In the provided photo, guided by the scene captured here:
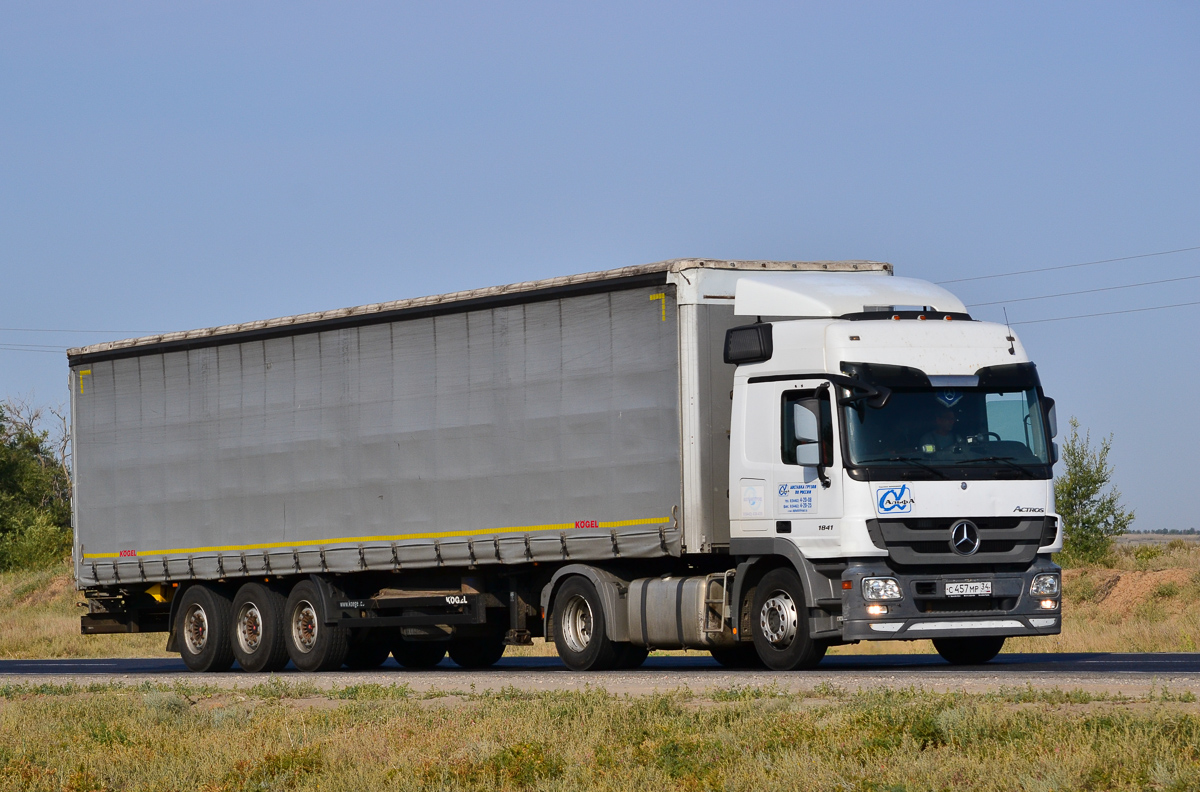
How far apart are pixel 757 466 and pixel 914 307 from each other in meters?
2.46

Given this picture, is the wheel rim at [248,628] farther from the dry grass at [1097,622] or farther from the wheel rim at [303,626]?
the dry grass at [1097,622]

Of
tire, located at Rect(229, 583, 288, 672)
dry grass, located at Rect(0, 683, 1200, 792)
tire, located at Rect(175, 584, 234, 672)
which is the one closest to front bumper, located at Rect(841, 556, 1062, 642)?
dry grass, located at Rect(0, 683, 1200, 792)

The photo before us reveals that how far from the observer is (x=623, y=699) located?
14.9 metres

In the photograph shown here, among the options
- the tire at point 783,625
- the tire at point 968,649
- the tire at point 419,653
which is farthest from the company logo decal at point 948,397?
the tire at point 419,653

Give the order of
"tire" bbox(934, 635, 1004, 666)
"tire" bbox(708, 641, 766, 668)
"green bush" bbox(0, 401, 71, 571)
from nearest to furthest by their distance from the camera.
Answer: "tire" bbox(934, 635, 1004, 666) < "tire" bbox(708, 641, 766, 668) < "green bush" bbox(0, 401, 71, 571)

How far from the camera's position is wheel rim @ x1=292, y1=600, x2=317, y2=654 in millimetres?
23375

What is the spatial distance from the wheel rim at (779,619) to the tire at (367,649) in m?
6.92

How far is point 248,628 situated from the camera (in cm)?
2422

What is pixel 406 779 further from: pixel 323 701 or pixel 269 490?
pixel 269 490

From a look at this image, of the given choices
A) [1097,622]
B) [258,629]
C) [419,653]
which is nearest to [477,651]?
[419,653]

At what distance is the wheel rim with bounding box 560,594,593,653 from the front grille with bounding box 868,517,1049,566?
4.23 metres

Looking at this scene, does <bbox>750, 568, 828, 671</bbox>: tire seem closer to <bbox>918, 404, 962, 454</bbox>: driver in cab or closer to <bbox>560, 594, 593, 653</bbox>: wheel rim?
<bbox>918, 404, 962, 454</bbox>: driver in cab

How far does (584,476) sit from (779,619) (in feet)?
9.89

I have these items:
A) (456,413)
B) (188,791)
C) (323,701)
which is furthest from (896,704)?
(456,413)
